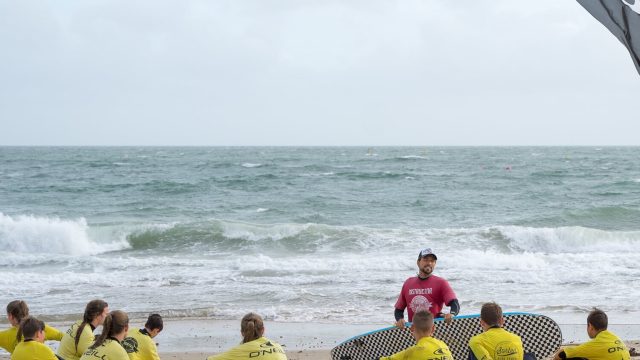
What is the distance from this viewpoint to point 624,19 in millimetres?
4359

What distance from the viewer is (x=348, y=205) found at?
94.2 feet

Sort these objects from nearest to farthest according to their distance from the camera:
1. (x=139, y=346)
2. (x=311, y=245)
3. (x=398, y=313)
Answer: (x=139, y=346)
(x=398, y=313)
(x=311, y=245)

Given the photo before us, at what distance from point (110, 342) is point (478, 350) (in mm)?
2469

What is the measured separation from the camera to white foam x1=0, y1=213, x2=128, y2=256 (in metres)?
19.7

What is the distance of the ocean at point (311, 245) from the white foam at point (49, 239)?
54 mm

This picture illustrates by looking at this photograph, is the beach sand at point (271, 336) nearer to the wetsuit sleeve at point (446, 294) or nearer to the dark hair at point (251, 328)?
the wetsuit sleeve at point (446, 294)

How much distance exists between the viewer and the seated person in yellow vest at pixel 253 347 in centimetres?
485

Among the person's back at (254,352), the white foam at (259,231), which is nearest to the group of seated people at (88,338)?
the person's back at (254,352)

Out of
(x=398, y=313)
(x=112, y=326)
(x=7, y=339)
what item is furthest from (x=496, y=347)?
(x=7, y=339)

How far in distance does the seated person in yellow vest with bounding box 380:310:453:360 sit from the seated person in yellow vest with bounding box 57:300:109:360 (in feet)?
6.97

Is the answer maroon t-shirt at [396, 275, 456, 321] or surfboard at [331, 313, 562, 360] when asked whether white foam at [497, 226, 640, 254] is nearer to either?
surfboard at [331, 313, 562, 360]

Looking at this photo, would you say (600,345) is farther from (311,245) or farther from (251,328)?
(311,245)

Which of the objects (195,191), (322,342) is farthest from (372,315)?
(195,191)

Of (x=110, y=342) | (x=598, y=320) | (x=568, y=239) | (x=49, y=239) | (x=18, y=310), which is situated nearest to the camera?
(x=110, y=342)
